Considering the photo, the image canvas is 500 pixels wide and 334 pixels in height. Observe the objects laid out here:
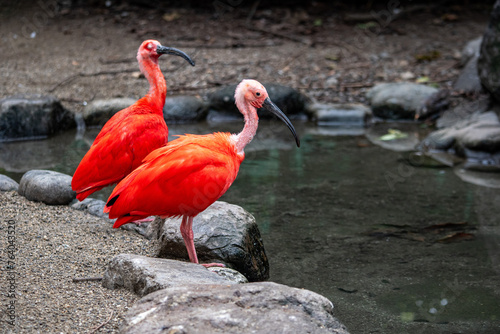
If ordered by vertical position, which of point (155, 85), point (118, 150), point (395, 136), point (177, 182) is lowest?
point (395, 136)

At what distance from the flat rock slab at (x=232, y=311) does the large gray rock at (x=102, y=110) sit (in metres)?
5.86

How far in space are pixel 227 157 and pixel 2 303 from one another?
5.17ft

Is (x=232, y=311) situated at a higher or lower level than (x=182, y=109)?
higher

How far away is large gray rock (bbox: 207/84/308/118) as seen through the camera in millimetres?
9094

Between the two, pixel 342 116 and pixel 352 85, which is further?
pixel 352 85

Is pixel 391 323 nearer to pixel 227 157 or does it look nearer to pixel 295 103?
pixel 227 157

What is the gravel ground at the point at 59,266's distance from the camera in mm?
3176

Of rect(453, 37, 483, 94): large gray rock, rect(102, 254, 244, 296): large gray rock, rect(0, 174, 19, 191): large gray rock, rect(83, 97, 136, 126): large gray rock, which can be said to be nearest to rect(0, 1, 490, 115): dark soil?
rect(453, 37, 483, 94): large gray rock

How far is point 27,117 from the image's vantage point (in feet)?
25.9

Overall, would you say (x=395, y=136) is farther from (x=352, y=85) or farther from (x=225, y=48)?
(x=225, y=48)

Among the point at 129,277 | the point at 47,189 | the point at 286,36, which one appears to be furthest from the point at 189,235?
the point at 286,36

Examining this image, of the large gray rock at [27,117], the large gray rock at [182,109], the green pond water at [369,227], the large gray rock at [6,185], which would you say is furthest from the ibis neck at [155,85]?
the large gray rock at [182,109]

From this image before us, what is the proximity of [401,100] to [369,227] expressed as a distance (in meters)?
4.29

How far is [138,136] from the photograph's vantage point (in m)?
4.63
